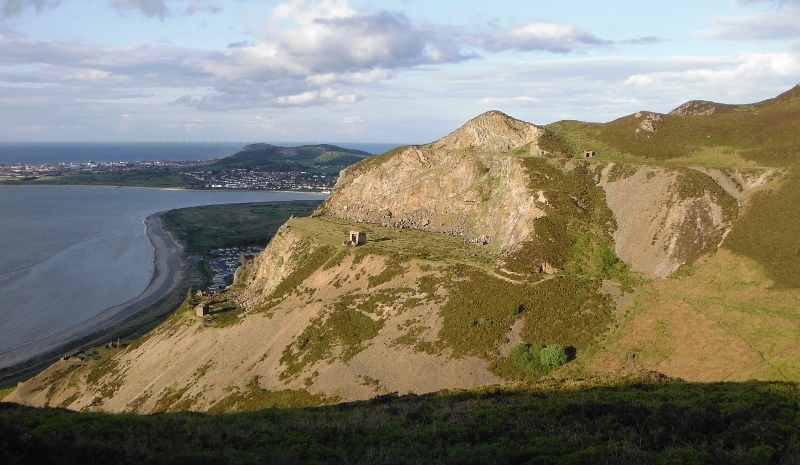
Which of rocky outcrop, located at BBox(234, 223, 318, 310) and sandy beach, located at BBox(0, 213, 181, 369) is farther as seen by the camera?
sandy beach, located at BBox(0, 213, 181, 369)

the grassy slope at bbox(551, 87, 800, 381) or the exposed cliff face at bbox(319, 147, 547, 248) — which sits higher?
the exposed cliff face at bbox(319, 147, 547, 248)

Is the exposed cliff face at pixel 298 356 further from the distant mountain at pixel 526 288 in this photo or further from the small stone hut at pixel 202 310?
the small stone hut at pixel 202 310

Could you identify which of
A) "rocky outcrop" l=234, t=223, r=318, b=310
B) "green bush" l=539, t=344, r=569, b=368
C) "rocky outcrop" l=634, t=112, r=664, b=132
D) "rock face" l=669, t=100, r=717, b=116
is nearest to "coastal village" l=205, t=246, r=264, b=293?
"rocky outcrop" l=234, t=223, r=318, b=310

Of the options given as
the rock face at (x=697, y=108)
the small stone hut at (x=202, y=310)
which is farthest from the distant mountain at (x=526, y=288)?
the rock face at (x=697, y=108)

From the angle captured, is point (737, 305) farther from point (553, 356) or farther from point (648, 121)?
point (648, 121)

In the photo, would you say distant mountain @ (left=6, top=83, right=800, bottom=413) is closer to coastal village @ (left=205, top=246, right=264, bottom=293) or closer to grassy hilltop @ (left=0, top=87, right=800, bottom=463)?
grassy hilltop @ (left=0, top=87, right=800, bottom=463)

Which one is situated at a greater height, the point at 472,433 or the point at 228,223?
the point at 472,433

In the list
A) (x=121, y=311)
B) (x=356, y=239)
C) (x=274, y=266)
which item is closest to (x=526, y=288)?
Result: (x=356, y=239)
